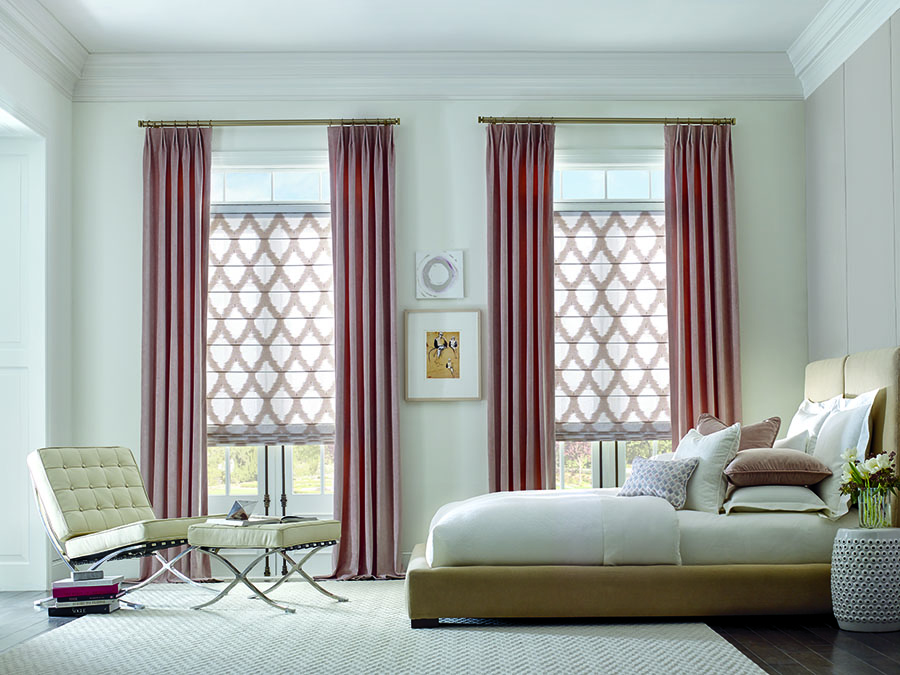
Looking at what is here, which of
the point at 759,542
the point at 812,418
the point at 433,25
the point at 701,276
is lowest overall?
the point at 759,542

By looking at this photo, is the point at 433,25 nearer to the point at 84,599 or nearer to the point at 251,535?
the point at 251,535

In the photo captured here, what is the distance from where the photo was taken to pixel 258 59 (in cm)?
593

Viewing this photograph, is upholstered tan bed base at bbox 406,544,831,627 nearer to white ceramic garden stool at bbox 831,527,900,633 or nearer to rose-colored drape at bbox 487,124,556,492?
white ceramic garden stool at bbox 831,527,900,633

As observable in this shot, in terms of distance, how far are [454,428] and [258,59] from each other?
8.61ft

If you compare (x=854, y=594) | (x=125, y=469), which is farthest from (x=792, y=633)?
(x=125, y=469)

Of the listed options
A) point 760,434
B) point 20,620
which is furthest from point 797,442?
point 20,620

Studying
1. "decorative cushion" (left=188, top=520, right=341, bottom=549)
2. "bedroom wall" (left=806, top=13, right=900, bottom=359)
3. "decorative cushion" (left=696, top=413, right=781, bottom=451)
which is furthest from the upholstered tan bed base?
"bedroom wall" (left=806, top=13, right=900, bottom=359)

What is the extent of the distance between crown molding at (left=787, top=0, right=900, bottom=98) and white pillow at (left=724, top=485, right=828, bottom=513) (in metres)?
2.44

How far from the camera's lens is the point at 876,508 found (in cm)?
411

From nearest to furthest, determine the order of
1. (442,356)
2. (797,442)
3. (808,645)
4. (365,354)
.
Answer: (808,645) < (797,442) < (365,354) < (442,356)

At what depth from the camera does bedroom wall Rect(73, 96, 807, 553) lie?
19.2 ft

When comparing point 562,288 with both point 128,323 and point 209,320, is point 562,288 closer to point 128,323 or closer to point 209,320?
point 209,320

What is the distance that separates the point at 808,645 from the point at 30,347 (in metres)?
4.41

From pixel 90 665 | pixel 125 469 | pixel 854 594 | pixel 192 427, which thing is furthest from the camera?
pixel 192 427
